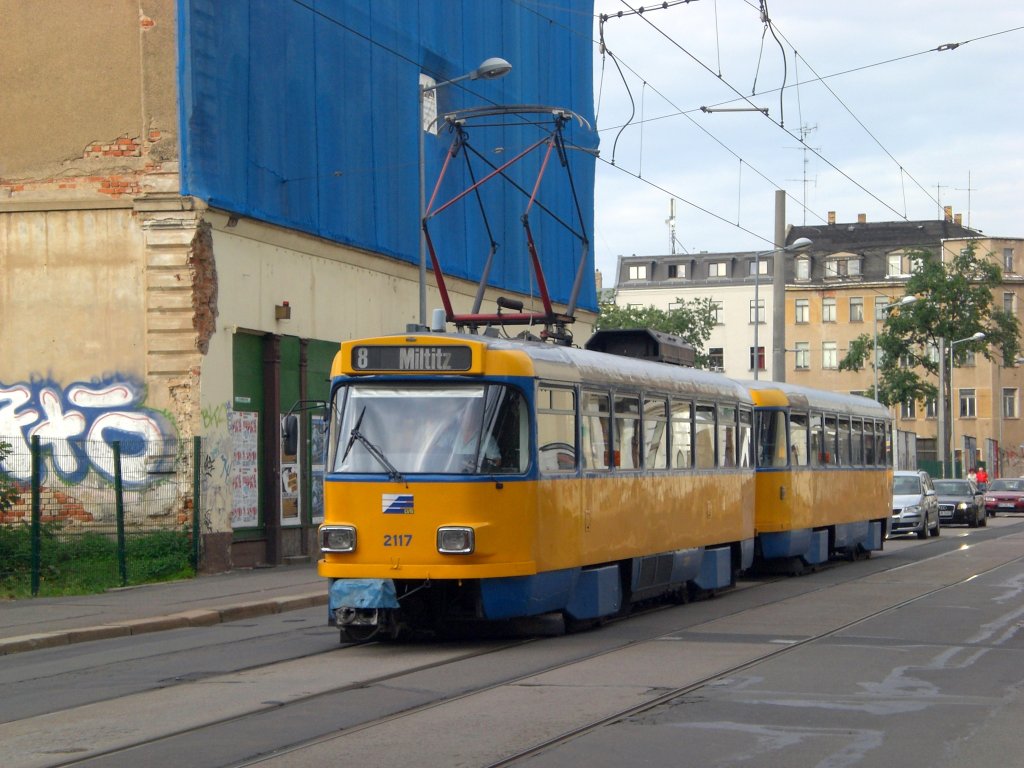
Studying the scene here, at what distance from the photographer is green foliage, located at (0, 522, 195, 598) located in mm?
20156

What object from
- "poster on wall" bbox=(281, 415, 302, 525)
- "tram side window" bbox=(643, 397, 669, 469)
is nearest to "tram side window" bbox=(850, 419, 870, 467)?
"poster on wall" bbox=(281, 415, 302, 525)

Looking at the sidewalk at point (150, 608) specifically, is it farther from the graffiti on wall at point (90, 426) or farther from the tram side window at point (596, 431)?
the tram side window at point (596, 431)

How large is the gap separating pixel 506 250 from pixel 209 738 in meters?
27.7

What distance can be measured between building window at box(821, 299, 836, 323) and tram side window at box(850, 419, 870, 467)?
7380 centimetres

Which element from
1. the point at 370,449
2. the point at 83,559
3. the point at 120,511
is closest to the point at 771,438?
the point at 120,511

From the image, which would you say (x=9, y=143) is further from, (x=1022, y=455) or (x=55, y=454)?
(x=1022, y=455)

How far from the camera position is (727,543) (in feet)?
65.1

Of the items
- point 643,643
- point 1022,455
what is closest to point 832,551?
point 643,643

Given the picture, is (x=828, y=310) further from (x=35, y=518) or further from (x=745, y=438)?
(x=35, y=518)

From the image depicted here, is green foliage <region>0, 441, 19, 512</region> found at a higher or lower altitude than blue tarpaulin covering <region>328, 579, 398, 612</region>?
higher

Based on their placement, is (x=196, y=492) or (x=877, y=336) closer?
(x=196, y=492)

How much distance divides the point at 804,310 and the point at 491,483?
8988 cm

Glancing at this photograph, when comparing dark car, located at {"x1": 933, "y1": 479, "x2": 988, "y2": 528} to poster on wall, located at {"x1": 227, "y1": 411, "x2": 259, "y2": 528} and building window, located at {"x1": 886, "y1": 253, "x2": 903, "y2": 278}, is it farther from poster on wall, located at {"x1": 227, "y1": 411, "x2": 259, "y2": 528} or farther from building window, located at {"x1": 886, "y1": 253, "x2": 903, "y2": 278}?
building window, located at {"x1": 886, "y1": 253, "x2": 903, "y2": 278}

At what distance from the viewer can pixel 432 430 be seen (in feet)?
43.5
